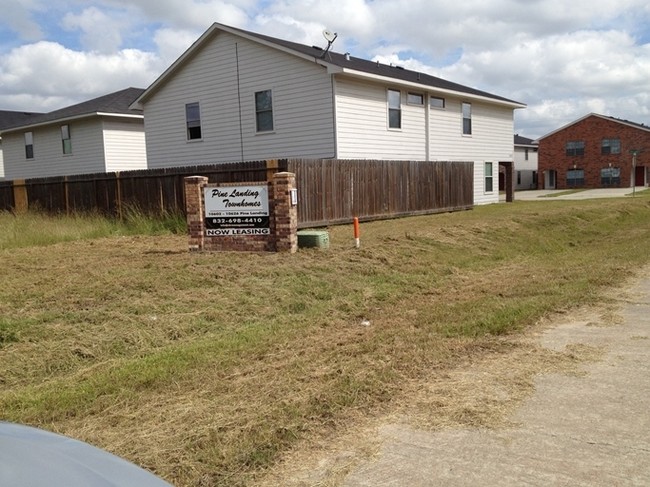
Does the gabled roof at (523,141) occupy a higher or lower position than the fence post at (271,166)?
higher

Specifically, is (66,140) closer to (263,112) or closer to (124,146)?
(124,146)

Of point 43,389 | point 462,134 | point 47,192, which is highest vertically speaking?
point 462,134

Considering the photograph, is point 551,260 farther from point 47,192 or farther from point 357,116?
point 47,192

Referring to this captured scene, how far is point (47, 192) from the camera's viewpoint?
20250 mm

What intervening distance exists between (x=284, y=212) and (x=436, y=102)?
15184 mm

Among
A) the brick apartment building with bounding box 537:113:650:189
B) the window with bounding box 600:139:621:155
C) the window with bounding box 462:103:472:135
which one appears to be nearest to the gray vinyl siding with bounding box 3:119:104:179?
the window with bounding box 462:103:472:135

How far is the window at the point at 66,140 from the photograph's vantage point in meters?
28.2

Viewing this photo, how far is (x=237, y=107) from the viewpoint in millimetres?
21406

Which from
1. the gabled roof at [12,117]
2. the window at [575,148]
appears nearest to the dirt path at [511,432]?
the gabled roof at [12,117]

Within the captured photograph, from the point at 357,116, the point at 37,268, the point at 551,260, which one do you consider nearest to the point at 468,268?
the point at 551,260

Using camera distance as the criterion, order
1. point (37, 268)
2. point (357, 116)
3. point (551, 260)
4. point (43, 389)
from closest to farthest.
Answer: point (43, 389), point (37, 268), point (551, 260), point (357, 116)

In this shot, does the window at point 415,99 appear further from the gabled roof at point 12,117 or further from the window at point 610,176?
the window at point 610,176

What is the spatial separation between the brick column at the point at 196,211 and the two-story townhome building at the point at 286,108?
8370 millimetres

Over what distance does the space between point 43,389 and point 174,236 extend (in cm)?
1024
